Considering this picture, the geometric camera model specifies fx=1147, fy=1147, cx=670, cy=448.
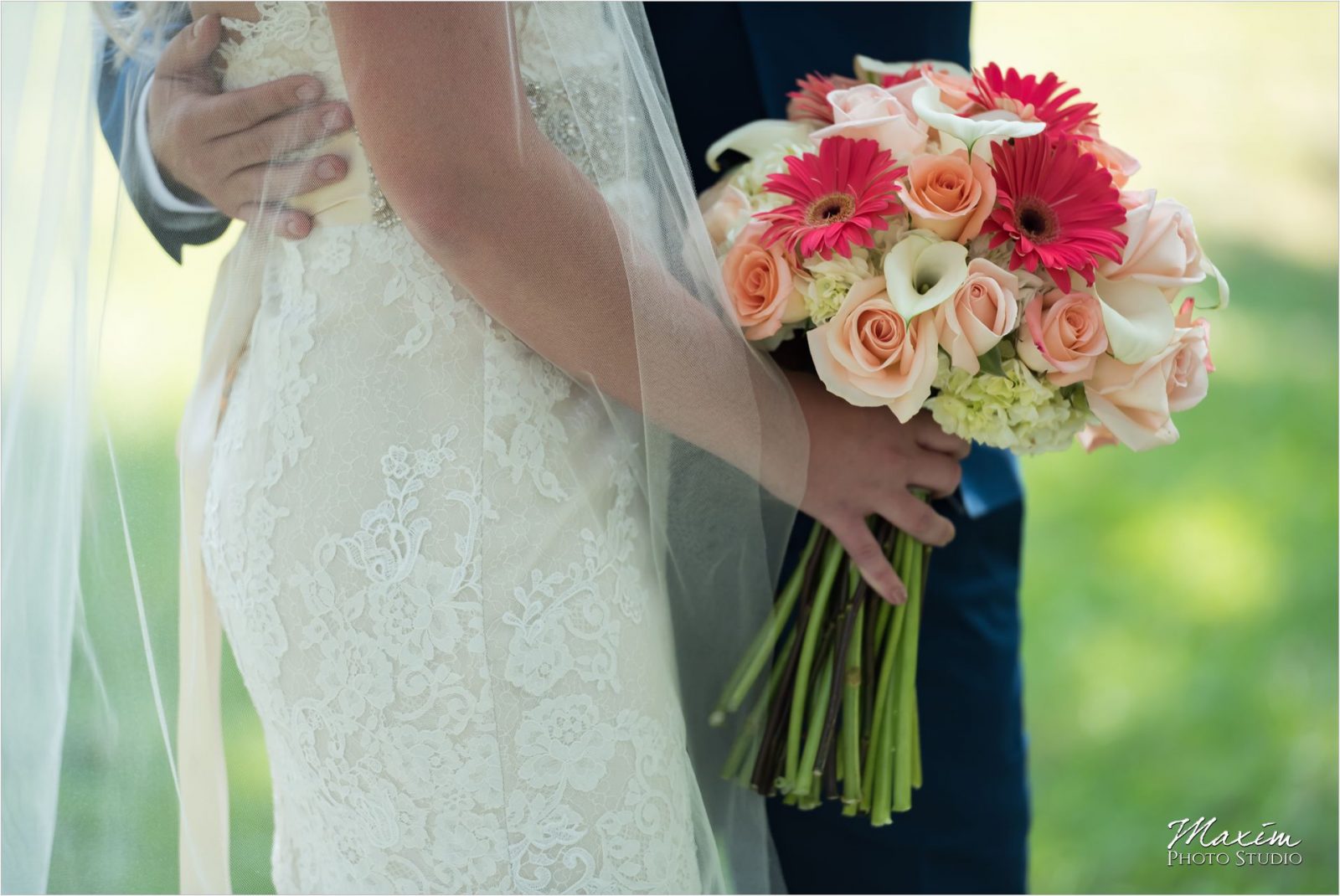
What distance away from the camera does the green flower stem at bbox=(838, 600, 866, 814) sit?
158 centimetres

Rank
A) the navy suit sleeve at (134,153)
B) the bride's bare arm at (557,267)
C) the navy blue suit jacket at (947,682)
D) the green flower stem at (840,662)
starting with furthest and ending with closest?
the navy blue suit jacket at (947,682), the green flower stem at (840,662), the navy suit sleeve at (134,153), the bride's bare arm at (557,267)

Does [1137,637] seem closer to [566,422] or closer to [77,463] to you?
[566,422]

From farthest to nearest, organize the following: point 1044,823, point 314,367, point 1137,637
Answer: point 1137,637 → point 1044,823 → point 314,367

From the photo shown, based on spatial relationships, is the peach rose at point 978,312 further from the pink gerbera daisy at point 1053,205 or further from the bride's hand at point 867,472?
the bride's hand at point 867,472

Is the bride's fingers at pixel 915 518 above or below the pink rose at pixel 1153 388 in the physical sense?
below

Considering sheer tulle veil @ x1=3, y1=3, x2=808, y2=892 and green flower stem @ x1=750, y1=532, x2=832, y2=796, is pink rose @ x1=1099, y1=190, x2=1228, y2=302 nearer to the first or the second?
sheer tulle veil @ x1=3, y1=3, x2=808, y2=892

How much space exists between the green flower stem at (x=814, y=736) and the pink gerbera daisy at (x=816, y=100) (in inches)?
29.0

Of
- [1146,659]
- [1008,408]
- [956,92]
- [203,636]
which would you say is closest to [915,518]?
[1008,408]

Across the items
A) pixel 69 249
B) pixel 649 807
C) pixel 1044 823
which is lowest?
pixel 1044 823

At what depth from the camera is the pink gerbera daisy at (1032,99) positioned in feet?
4.53

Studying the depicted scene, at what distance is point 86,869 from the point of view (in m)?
1.44

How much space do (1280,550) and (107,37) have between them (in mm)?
3834

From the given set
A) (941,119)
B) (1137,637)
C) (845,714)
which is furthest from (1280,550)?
(941,119)

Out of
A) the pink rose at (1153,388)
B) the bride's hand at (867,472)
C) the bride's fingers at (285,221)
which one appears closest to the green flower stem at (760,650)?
the bride's hand at (867,472)
